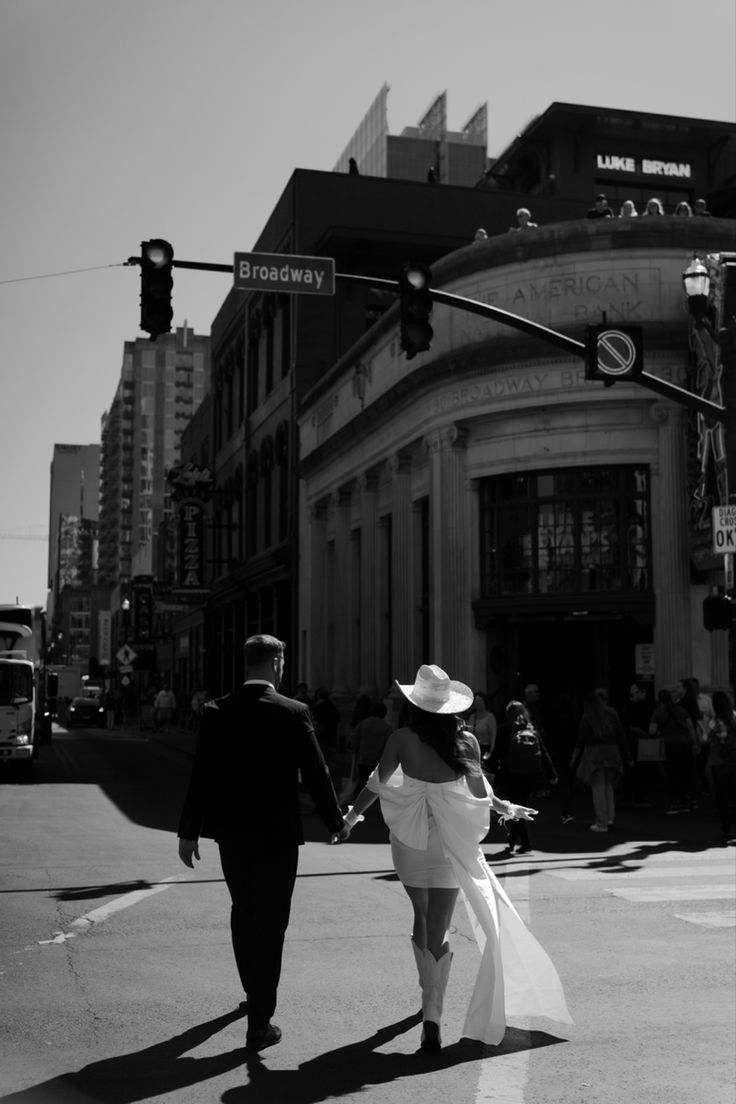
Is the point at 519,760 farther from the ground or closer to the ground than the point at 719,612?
closer to the ground

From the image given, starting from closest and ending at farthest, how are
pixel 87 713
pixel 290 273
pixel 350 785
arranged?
1. pixel 290 273
2. pixel 350 785
3. pixel 87 713

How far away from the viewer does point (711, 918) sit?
34.2ft

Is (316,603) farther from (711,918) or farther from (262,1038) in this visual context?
(262,1038)

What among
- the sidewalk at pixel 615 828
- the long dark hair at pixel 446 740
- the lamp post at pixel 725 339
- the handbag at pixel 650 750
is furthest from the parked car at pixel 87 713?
the long dark hair at pixel 446 740

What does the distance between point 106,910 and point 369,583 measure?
22.3 m

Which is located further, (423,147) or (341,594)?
(423,147)

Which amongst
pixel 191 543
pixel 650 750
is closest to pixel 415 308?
pixel 650 750

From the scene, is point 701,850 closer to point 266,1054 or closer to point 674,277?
point 266,1054

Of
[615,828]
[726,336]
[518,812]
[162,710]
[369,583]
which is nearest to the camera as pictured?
[518,812]

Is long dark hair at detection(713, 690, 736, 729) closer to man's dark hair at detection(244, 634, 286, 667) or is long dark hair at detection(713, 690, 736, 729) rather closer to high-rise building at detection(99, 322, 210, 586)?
man's dark hair at detection(244, 634, 286, 667)

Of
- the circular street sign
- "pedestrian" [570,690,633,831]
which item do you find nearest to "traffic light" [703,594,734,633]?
"pedestrian" [570,690,633,831]

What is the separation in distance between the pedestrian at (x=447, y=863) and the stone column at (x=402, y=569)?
71.8ft

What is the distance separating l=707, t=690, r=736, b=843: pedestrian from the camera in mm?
15391

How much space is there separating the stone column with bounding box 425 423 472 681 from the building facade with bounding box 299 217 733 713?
0.04m
